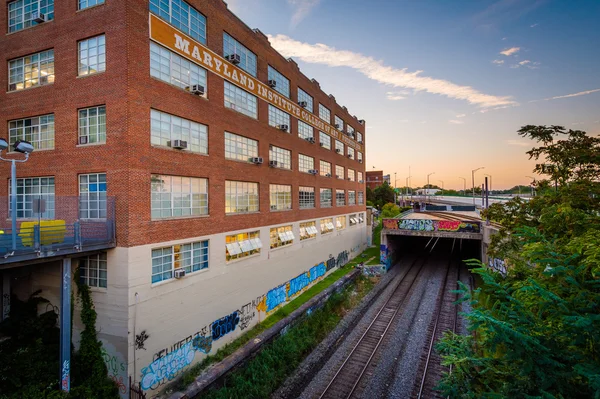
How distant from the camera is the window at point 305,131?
3065 cm

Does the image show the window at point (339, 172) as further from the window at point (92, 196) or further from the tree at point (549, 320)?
the window at point (92, 196)

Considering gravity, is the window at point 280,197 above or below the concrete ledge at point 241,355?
above

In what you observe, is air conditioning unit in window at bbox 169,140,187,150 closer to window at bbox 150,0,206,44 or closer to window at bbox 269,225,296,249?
window at bbox 150,0,206,44

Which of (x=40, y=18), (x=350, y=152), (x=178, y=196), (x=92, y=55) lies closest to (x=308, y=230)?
(x=178, y=196)

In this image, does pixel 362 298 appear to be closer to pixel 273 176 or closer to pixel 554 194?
pixel 273 176

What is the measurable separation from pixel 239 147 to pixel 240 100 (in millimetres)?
3341

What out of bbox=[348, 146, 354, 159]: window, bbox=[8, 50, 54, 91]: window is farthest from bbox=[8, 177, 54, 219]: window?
bbox=[348, 146, 354, 159]: window

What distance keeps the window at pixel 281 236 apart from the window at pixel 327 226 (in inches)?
284

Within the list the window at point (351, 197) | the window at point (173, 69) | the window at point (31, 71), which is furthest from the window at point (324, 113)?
the window at point (31, 71)

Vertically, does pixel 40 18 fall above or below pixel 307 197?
above

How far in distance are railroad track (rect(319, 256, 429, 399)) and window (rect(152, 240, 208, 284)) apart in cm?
937

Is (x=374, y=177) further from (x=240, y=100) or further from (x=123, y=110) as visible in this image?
(x=123, y=110)

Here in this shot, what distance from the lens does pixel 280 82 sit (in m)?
27.5

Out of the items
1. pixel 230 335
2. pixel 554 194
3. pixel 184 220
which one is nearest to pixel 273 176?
pixel 184 220
